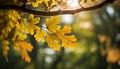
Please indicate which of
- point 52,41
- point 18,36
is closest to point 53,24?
point 52,41

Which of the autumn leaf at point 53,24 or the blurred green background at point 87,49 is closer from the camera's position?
the autumn leaf at point 53,24

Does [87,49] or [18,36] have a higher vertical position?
[18,36]

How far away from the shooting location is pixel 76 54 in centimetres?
1627

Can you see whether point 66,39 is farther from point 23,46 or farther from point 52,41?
point 23,46

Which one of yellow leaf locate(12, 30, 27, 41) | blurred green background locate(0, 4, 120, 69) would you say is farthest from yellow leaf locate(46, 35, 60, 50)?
blurred green background locate(0, 4, 120, 69)

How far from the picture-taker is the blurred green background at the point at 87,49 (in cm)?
1454

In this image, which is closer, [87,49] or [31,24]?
[31,24]

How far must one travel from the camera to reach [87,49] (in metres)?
15.7

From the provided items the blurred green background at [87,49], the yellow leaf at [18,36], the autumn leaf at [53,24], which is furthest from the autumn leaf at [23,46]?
the blurred green background at [87,49]

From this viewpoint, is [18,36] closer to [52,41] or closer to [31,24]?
[31,24]

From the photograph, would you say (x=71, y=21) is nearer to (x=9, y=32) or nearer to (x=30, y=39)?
(x=30, y=39)

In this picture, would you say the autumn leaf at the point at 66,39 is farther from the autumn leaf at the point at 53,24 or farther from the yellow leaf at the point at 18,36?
the yellow leaf at the point at 18,36

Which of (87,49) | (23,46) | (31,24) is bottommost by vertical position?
(87,49)

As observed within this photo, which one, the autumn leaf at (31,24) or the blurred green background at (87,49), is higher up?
the autumn leaf at (31,24)
